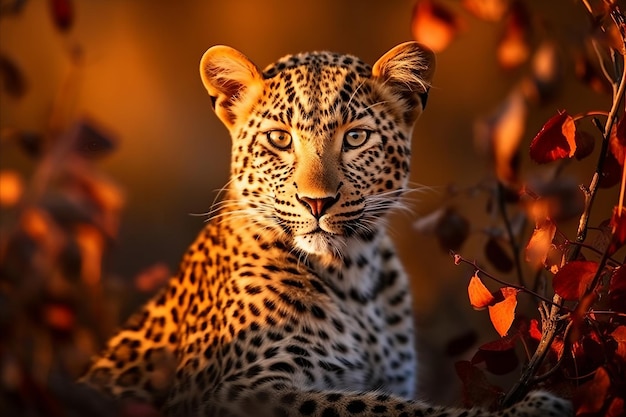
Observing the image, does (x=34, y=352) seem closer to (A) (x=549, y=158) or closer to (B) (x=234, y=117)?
(B) (x=234, y=117)

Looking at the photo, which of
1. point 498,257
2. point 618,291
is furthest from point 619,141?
A: point 498,257

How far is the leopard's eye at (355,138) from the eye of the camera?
18.3ft

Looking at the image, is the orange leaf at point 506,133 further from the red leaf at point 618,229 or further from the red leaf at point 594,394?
the red leaf at point 594,394

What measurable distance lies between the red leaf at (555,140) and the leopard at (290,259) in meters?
1.34

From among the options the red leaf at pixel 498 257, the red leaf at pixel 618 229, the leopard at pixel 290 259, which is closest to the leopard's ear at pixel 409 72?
the leopard at pixel 290 259

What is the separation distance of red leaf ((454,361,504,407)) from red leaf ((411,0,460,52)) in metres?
1.29

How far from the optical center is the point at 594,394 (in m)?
3.97

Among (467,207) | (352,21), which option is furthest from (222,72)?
(352,21)

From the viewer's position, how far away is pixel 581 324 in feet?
14.1

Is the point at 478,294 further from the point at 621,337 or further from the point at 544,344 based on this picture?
the point at 621,337

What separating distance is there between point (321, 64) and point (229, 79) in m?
0.47

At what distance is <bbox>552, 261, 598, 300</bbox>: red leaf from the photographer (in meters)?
3.97

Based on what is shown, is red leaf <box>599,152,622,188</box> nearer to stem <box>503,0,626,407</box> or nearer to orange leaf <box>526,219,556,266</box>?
stem <box>503,0,626,407</box>

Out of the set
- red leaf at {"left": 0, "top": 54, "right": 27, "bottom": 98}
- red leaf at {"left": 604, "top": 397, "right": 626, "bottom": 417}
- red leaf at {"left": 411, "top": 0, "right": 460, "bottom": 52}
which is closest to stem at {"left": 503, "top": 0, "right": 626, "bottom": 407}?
red leaf at {"left": 604, "top": 397, "right": 626, "bottom": 417}
